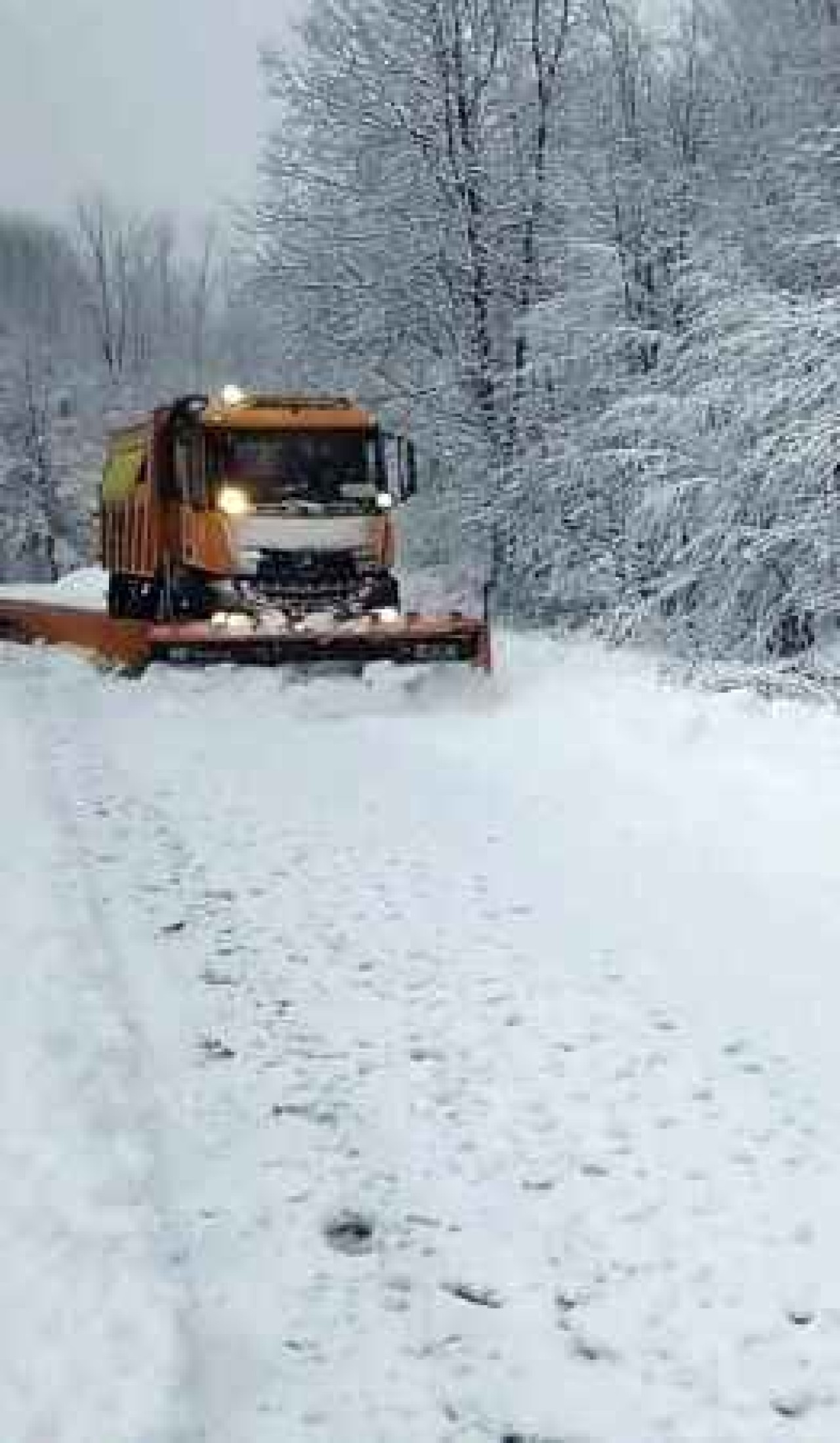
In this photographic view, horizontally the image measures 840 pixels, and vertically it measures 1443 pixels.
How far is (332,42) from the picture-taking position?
2242cm

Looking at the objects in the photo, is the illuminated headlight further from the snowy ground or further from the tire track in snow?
the snowy ground

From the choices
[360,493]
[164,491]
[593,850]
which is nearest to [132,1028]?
[593,850]

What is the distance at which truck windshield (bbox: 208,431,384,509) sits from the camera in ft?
53.3

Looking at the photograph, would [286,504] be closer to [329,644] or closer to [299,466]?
[299,466]

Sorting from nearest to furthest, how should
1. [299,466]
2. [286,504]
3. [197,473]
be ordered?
[286,504] < [299,466] < [197,473]

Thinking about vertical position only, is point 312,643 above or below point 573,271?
below

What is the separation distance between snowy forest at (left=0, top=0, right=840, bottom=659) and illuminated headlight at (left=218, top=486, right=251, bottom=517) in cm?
378

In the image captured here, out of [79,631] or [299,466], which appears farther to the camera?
[79,631]

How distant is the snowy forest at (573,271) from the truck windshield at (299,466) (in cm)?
260

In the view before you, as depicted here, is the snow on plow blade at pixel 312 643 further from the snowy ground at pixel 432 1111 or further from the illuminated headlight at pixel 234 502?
the snowy ground at pixel 432 1111

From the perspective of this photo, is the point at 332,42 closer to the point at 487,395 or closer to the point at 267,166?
the point at 267,166

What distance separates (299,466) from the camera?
16.4m

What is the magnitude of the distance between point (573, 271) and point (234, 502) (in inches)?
278

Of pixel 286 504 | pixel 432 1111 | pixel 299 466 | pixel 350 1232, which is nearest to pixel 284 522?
pixel 286 504
